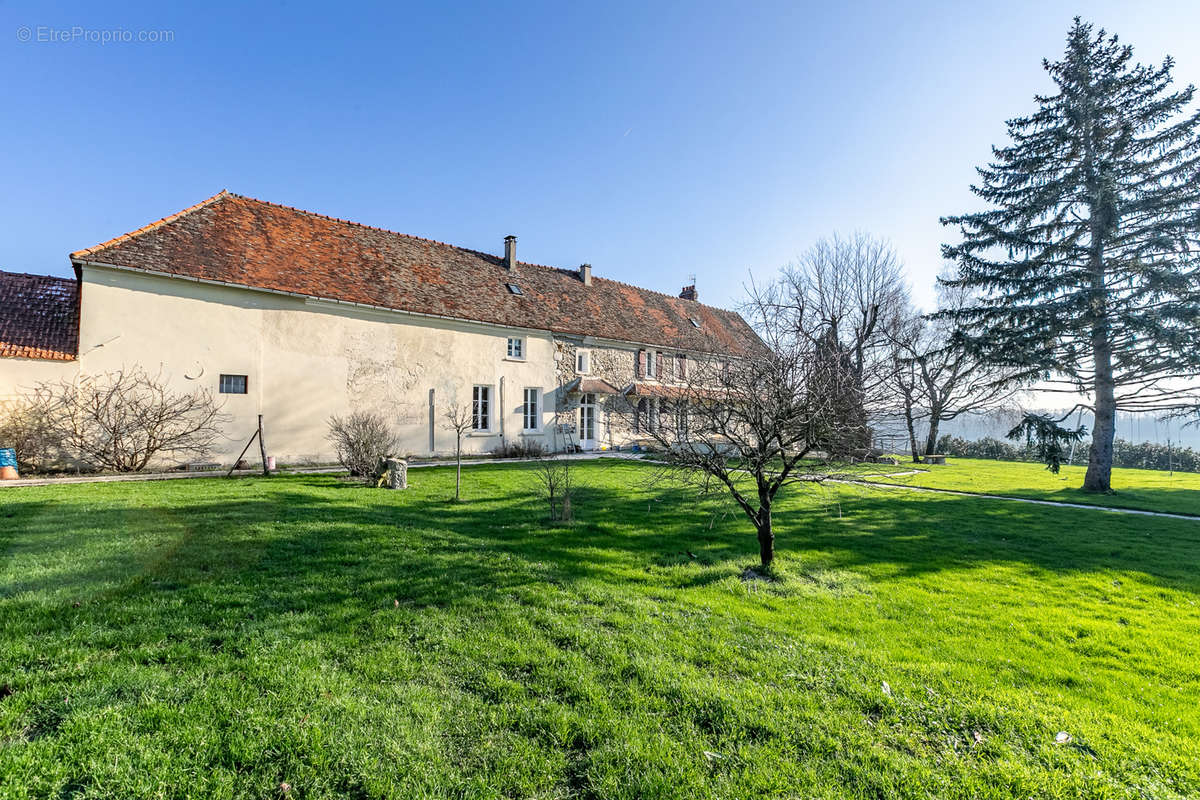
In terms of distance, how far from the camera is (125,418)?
12883mm

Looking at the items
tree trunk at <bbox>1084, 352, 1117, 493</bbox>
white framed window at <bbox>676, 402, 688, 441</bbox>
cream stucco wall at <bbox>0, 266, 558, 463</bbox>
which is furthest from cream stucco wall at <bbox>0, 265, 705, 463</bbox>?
tree trunk at <bbox>1084, 352, 1117, 493</bbox>

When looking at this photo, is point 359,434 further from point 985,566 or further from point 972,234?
point 972,234

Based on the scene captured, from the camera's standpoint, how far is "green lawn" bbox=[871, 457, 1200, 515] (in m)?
13.1

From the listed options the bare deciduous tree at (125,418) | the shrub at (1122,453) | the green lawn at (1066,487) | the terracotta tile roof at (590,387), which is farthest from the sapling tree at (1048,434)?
the bare deciduous tree at (125,418)

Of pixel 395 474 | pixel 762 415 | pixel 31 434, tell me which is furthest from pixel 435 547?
pixel 31 434

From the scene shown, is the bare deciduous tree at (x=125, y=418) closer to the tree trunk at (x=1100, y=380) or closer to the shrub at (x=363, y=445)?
the shrub at (x=363, y=445)

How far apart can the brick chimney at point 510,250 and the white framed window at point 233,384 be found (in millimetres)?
11431

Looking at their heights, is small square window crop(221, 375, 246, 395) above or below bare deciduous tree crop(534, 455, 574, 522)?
above

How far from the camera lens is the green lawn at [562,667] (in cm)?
264

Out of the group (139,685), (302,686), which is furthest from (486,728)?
(139,685)

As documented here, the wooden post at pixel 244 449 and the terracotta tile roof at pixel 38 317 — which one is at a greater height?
the terracotta tile roof at pixel 38 317

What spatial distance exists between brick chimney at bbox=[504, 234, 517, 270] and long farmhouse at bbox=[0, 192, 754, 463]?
5 centimetres

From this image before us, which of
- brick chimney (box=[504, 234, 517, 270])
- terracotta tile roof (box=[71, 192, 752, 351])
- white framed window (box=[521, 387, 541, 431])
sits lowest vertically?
white framed window (box=[521, 387, 541, 431])

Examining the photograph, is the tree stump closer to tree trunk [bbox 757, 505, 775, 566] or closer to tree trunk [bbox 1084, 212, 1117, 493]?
tree trunk [bbox 757, 505, 775, 566]
